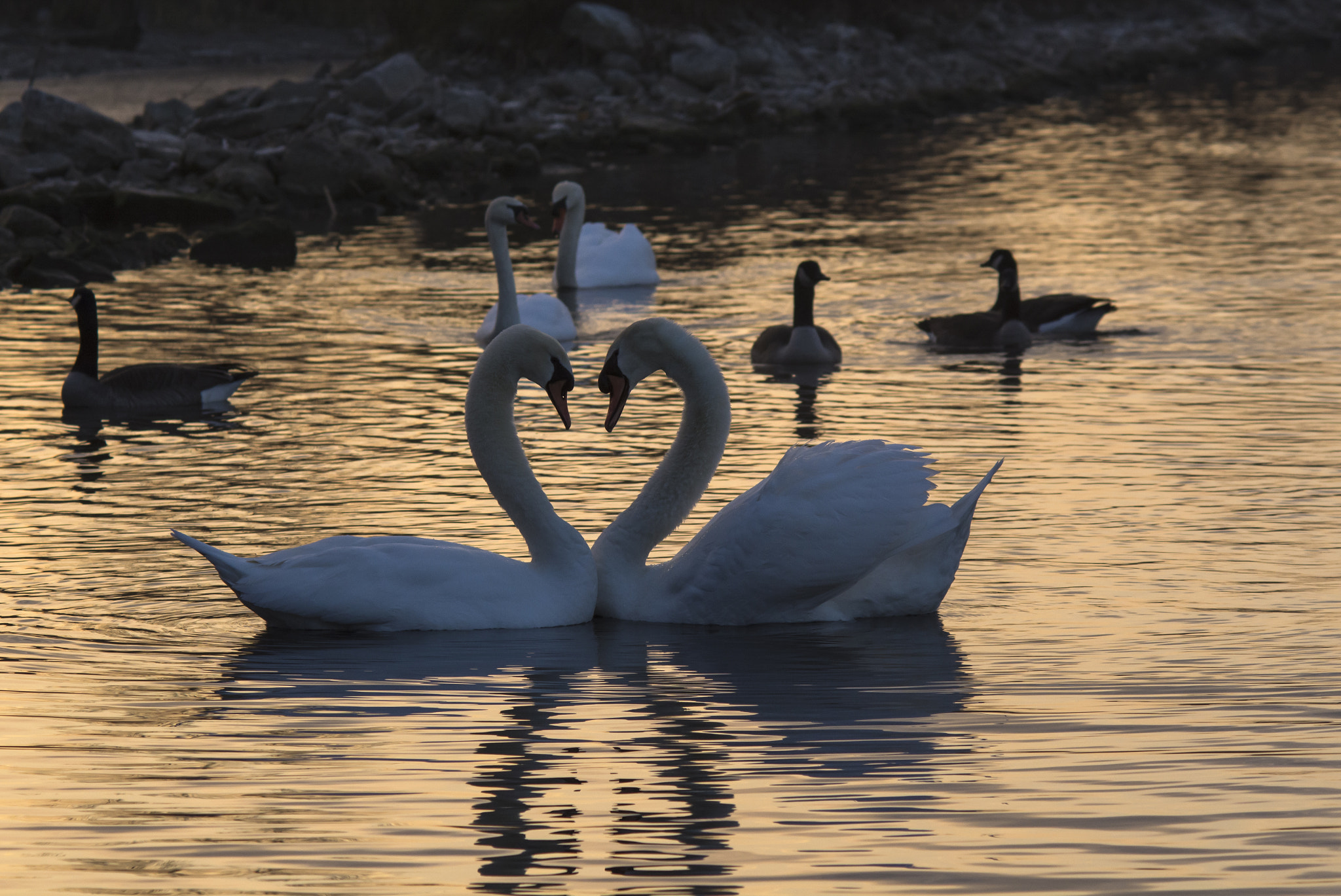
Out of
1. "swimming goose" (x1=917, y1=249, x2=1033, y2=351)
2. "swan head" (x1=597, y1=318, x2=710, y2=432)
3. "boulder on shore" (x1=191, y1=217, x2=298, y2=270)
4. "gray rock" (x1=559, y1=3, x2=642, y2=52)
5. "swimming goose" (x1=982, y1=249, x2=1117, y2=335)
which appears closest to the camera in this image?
"swan head" (x1=597, y1=318, x2=710, y2=432)

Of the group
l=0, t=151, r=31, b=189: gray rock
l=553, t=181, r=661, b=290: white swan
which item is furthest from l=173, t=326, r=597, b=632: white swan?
l=0, t=151, r=31, b=189: gray rock

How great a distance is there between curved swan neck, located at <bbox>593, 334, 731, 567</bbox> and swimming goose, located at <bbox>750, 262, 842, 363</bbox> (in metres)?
7.35

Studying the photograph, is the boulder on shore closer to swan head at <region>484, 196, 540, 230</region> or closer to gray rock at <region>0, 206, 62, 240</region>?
gray rock at <region>0, 206, 62, 240</region>

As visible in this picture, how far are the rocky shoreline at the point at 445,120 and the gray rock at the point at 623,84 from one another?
66mm

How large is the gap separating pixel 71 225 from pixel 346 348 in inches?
449

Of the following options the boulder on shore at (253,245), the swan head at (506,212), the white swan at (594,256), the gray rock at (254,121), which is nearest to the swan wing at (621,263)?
the white swan at (594,256)

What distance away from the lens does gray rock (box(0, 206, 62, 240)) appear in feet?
80.1

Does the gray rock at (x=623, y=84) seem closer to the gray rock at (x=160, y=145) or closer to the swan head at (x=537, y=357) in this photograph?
the gray rock at (x=160, y=145)

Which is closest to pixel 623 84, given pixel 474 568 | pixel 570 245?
pixel 570 245

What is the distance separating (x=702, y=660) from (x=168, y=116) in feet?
112

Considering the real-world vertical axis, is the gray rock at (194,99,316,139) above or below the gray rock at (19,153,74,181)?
above

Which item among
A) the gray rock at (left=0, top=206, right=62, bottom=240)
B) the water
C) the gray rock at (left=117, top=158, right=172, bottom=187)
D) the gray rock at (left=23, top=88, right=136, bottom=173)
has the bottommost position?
the water

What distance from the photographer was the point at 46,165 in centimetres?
3016

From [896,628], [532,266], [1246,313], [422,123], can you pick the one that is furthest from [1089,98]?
[896,628]
